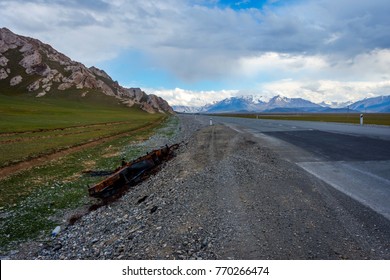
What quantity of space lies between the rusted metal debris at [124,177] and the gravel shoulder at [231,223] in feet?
7.82

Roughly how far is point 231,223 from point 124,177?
36.1ft

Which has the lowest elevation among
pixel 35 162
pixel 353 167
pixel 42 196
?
pixel 42 196

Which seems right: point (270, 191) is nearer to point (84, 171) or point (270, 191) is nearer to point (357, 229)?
point (357, 229)

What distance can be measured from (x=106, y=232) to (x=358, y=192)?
8.95 m

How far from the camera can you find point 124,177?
18.4 meters

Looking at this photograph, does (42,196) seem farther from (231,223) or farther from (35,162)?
(231,223)

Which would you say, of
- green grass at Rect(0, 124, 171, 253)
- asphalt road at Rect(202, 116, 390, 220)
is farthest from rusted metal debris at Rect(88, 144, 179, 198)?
asphalt road at Rect(202, 116, 390, 220)

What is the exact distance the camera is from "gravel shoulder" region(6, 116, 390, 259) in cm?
723

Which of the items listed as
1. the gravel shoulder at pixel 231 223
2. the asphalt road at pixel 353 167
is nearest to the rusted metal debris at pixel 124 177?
the gravel shoulder at pixel 231 223

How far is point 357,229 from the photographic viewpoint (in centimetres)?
798

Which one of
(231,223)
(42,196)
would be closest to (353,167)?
(231,223)

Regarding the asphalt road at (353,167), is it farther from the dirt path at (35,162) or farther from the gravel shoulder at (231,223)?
the dirt path at (35,162)

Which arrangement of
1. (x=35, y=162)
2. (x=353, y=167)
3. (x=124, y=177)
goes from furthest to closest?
(x=35, y=162)
(x=124, y=177)
(x=353, y=167)
